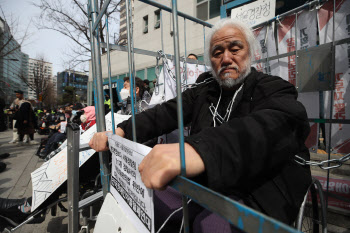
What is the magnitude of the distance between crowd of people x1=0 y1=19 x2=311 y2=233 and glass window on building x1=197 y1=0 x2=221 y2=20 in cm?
842

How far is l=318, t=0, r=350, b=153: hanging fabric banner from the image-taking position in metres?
1.79

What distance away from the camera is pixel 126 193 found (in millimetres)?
907

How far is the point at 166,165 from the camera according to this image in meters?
0.56

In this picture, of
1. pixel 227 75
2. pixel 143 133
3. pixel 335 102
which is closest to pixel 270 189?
pixel 227 75

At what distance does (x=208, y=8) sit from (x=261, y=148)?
9.89 m

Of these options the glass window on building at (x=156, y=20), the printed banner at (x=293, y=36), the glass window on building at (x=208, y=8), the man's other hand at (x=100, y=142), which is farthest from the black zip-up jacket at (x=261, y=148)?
the glass window on building at (x=156, y=20)

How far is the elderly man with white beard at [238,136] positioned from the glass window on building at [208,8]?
8443 millimetres

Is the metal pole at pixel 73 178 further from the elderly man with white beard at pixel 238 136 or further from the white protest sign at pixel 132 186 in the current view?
the white protest sign at pixel 132 186

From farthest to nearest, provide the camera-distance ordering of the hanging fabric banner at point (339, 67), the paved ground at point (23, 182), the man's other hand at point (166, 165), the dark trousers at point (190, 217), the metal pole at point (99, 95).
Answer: the paved ground at point (23, 182) < the hanging fabric banner at point (339, 67) < the metal pole at point (99, 95) < the dark trousers at point (190, 217) < the man's other hand at point (166, 165)

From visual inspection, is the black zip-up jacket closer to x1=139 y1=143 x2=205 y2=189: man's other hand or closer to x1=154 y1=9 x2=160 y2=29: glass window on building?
x1=139 y1=143 x2=205 y2=189: man's other hand

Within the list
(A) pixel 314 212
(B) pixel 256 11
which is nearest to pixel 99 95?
(A) pixel 314 212

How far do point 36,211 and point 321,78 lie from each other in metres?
2.92

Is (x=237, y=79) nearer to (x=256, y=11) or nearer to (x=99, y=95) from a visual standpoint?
(x=99, y=95)

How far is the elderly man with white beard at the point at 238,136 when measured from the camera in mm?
622
